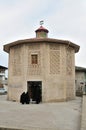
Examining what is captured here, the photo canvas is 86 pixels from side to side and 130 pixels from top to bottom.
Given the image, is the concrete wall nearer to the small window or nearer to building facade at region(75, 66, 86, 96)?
the small window

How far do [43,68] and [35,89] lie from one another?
248 centimetres

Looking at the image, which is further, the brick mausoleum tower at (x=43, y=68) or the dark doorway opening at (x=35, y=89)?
the brick mausoleum tower at (x=43, y=68)

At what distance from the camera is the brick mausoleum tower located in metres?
19.9

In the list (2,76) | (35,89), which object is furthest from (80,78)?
(2,76)

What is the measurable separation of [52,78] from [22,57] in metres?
3.36

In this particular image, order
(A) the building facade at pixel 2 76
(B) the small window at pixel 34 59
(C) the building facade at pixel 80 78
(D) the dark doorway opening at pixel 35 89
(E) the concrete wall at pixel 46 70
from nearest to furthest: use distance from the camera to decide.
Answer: (D) the dark doorway opening at pixel 35 89 < (E) the concrete wall at pixel 46 70 < (B) the small window at pixel 34 59 < (C) the building facade at pixel 80 78 < (A) the building facade at pixel 2 76

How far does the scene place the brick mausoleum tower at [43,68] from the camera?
19938mm

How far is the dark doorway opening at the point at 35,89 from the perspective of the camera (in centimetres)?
1928

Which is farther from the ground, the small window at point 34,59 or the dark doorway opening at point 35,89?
the small window at point 34,59

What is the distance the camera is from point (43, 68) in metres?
19.9

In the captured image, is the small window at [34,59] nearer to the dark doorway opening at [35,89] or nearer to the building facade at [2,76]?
the dark doorway opening at [35,89]

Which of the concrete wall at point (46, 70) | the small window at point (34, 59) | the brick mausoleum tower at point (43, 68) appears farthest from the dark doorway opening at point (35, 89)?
the small window at point (34, 59)

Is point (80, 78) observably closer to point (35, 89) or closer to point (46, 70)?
point (35, 89)

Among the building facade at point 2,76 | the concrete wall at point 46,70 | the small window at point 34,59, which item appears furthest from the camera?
the building facade at point 2,76
